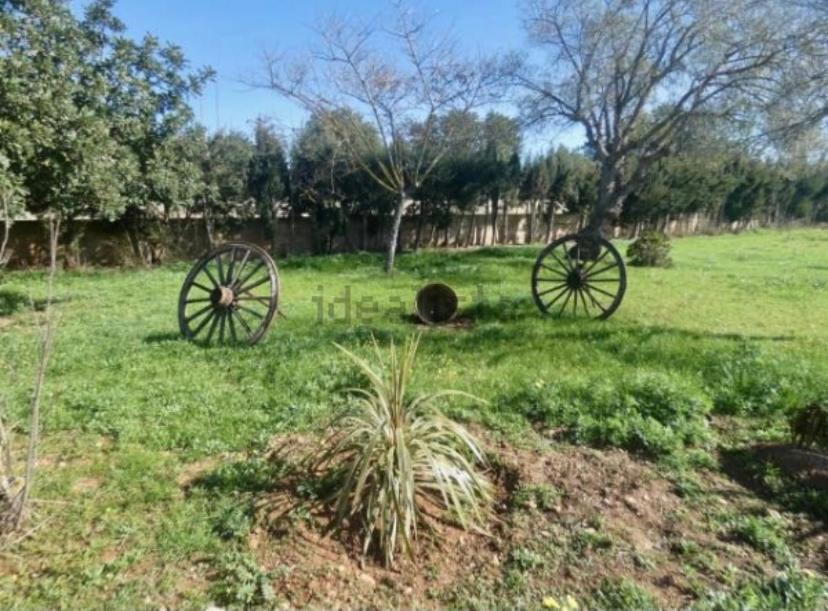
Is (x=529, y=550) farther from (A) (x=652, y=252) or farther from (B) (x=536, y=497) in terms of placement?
(A) (x=652, y=252)

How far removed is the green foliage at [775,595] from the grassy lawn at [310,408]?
0.15ft

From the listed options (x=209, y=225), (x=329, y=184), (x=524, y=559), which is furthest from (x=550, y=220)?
(x=524, y=559)

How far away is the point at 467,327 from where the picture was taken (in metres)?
7.76

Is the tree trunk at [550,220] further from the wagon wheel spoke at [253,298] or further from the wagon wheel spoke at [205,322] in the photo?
the wagon wheel spoke at [205,322]

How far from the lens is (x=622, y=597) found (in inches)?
89.7

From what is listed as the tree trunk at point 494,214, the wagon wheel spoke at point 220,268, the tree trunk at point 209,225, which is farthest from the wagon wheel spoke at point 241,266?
the tree trunk at point 494,214

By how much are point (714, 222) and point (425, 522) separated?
137 ft

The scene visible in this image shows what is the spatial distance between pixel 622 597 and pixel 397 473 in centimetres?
122

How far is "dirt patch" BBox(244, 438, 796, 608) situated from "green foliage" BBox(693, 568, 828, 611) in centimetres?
9

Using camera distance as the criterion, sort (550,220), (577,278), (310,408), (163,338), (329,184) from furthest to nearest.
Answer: (550,220) → (329,184) → (577,278) → (163,338) → (310,408)

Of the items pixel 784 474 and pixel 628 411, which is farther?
pixel 628 411

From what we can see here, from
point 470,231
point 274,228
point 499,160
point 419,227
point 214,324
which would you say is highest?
point 499,160

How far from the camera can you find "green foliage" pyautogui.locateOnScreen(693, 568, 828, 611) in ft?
7.27

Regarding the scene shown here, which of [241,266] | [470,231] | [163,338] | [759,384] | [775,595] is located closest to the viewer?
[775,595]
